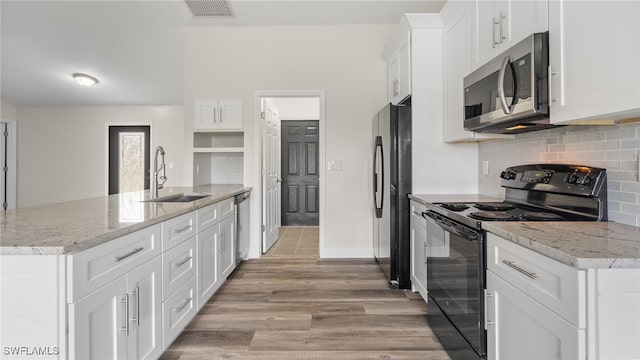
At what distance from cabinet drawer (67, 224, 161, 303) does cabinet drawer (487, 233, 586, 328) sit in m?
1.53

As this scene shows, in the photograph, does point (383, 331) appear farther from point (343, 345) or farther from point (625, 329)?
point (625, 329)

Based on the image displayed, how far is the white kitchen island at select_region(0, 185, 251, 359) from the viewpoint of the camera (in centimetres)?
112

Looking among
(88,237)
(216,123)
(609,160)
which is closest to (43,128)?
(216,123)

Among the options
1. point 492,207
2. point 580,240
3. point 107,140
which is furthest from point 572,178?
point 107,140

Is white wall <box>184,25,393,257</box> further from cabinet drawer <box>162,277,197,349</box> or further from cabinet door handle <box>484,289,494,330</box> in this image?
cabinet door handle <box>484,289,494,330</box>

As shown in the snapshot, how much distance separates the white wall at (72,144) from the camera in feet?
20.8

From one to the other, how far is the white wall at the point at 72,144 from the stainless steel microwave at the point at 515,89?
5518 millimetres

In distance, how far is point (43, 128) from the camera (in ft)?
21.0

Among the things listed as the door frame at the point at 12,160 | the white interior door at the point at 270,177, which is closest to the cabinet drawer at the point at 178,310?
the white interior door at the point at 270,177

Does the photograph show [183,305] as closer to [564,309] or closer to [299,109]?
[564,309]

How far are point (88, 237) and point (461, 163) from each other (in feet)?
8.64

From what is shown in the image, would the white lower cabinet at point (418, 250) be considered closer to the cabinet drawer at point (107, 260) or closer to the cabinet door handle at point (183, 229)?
the cabinet door handle at point (183, 229)

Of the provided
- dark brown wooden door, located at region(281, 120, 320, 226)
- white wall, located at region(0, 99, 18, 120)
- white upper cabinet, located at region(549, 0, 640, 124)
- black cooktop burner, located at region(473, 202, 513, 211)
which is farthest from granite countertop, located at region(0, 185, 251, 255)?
white wall, located at region(0, 99, 18, 120)

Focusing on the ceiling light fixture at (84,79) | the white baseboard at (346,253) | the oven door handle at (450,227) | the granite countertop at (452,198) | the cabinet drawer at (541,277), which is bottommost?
the white baseboard at (346,253)
